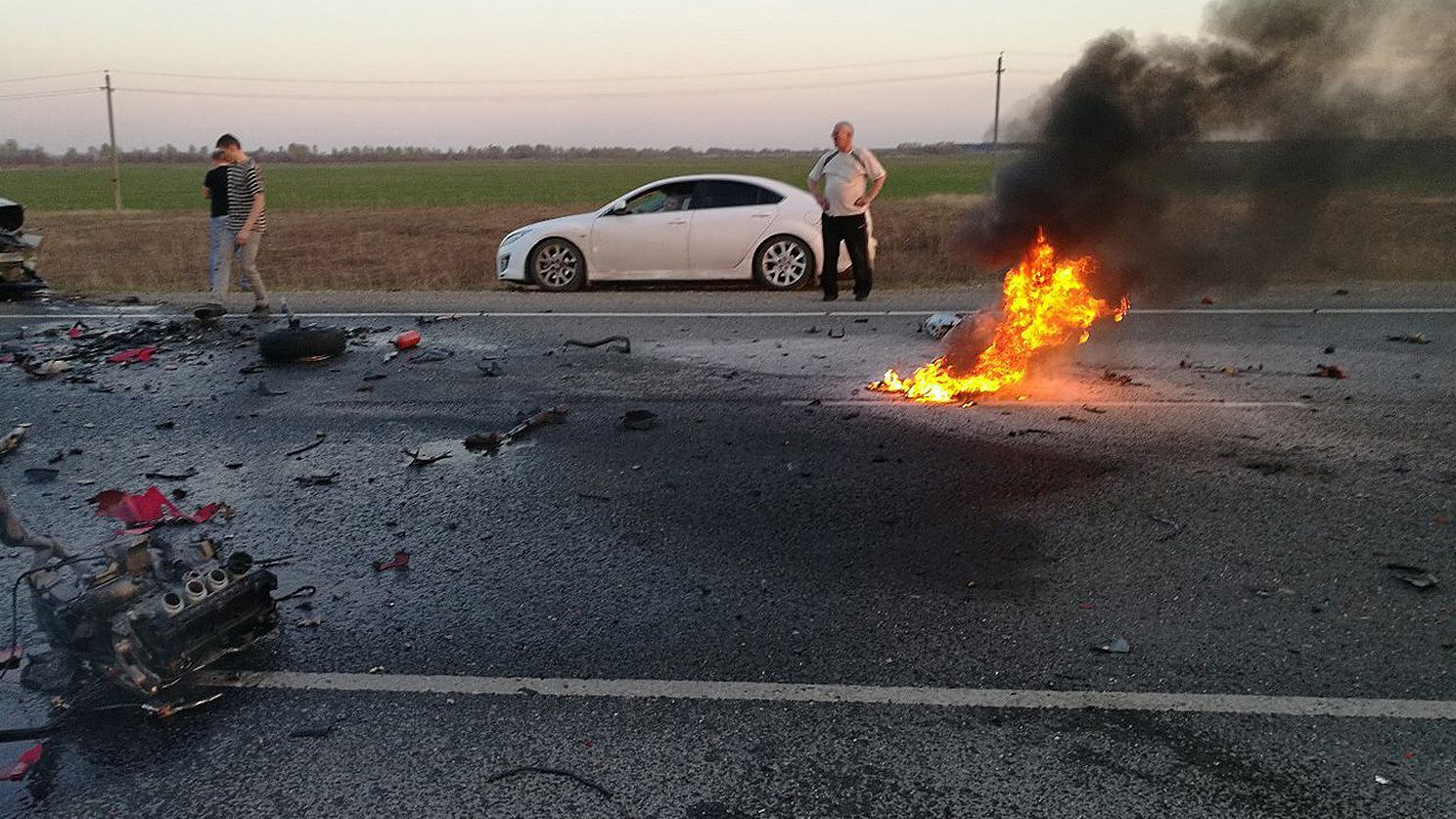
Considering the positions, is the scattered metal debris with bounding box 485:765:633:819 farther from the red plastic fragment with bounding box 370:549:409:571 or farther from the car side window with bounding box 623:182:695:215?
the car side window with bounding box 623:182:695:215

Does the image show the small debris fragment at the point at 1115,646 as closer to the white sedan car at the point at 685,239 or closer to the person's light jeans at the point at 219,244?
the white sedan car at the point at 685,239

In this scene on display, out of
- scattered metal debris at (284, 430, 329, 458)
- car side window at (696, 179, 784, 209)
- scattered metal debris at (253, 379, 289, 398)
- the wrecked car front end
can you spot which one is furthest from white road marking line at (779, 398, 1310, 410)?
the wrecked car front end

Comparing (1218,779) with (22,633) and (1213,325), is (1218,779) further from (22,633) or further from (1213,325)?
(1213,325)

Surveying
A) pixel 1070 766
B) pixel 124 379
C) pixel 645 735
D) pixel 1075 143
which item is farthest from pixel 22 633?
pixel 1075 143

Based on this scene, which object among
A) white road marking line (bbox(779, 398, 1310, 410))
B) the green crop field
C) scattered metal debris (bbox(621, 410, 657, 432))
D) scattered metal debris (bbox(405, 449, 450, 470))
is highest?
the green crop field

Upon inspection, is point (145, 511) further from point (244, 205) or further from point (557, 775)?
point (244, 205)

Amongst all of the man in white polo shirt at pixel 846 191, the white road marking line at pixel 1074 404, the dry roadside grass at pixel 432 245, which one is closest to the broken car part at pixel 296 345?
the white road marking line at pixel 1074 404

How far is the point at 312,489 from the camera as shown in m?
5.71

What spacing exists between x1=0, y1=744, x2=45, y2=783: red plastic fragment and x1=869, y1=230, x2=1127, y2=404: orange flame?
5.63m

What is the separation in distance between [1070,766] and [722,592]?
1.64 m

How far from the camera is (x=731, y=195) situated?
13742mm

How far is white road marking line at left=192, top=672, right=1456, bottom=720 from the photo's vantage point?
325 centimetres

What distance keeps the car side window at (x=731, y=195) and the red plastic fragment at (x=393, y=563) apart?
31.6ft

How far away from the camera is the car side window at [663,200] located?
13.7 m
